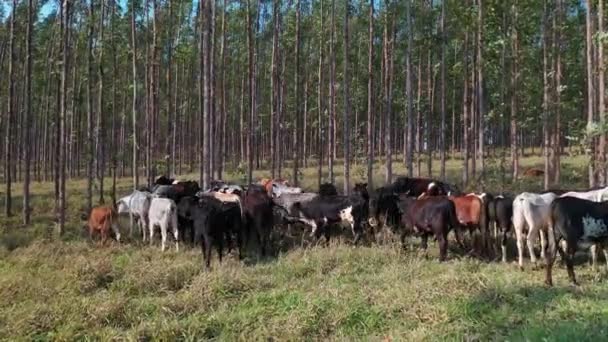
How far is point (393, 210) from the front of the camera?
658 inches

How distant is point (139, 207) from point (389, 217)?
7149 millimetres

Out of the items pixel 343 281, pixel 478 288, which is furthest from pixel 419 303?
pixel 343 281

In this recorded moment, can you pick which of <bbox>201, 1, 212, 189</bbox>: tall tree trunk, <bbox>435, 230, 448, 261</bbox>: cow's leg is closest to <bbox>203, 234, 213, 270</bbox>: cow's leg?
<bbox>435, 230, 448, 261</bbox>: cow's leg

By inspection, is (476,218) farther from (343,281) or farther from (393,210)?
(343,281)

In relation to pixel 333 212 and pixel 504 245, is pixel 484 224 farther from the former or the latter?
pixel 333 212

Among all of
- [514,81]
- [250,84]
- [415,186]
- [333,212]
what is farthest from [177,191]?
[514,81]

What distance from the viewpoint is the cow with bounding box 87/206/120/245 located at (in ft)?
55.1

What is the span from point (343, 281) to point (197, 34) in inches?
1124

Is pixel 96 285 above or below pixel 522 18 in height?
below

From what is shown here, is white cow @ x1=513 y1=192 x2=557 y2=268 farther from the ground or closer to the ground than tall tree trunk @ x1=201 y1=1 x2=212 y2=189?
closer to the ground

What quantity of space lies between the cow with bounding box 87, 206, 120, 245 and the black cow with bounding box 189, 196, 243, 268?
2.95 metres

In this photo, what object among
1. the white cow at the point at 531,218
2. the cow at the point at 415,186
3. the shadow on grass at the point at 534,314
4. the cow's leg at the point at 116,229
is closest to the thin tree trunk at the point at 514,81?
the cow at the point at 415,186

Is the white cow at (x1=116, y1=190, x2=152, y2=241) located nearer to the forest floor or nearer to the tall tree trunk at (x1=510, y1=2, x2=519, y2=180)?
the forest floor

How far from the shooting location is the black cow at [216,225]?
45.7 ft
